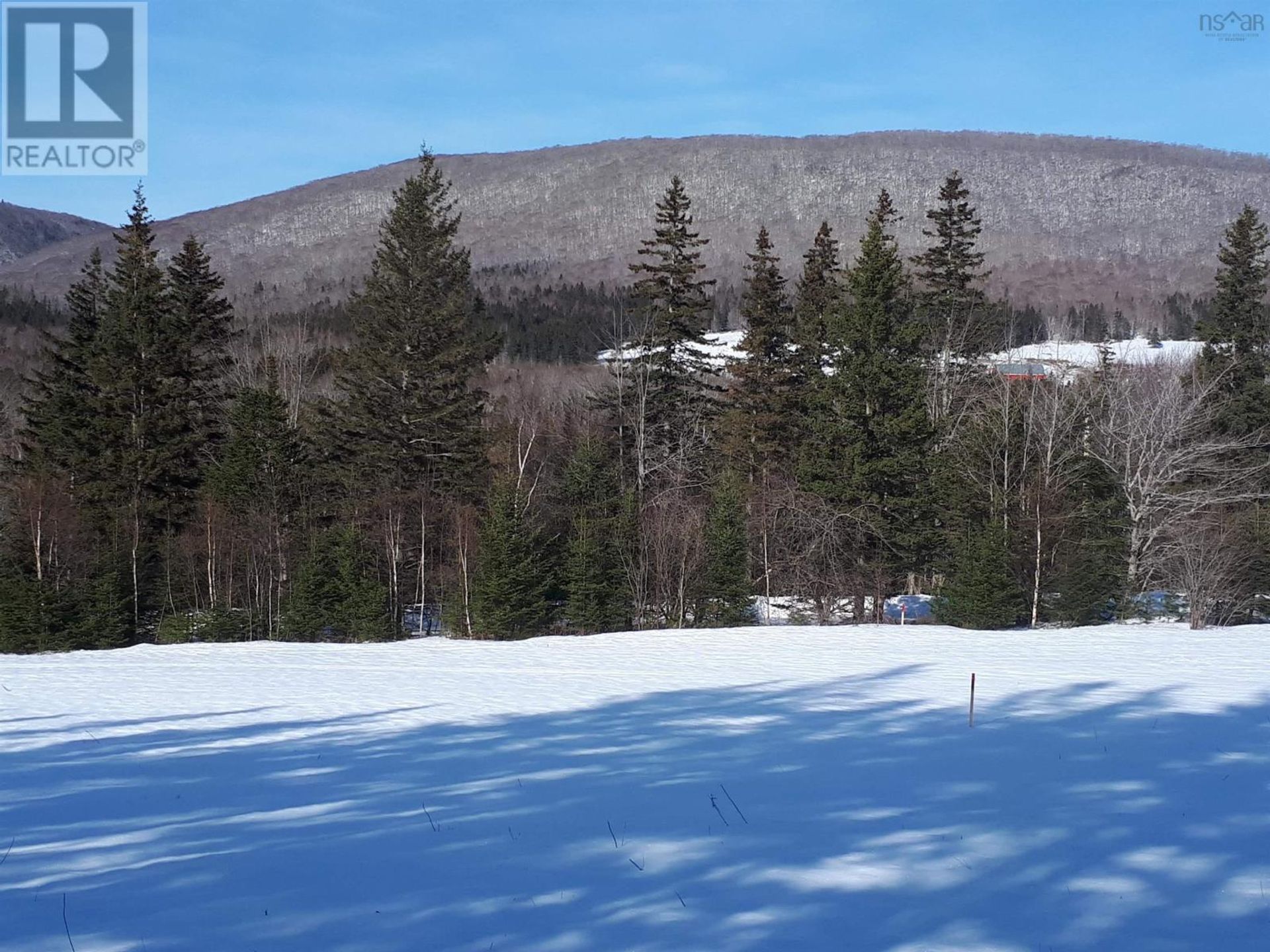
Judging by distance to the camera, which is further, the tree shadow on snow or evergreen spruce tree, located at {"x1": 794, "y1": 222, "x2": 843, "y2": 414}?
evergreen spruce tree, located at {"x1": 794, "y1": 222, "x2": 843, "y2": 414}

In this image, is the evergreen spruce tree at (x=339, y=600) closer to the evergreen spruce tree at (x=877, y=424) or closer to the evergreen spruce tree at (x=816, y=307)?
the evergreen spruce tree at (x=877, y=424)

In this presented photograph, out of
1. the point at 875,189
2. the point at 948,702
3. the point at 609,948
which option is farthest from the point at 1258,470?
the point at 875,189

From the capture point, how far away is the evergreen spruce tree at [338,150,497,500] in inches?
1409

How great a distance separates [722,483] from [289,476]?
16.7 meters

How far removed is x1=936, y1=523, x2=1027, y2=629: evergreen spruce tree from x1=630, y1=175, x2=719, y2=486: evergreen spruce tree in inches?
486

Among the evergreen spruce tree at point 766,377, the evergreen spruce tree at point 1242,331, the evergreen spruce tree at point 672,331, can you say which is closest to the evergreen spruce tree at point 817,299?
the evergreen spruce tree at point 766,377

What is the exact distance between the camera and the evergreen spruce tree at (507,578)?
102ft

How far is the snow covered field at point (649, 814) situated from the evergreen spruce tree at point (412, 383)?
18.6 meters

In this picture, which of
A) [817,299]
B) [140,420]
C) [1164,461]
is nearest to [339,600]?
[140,420]

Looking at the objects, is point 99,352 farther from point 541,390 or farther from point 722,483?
point 541,390

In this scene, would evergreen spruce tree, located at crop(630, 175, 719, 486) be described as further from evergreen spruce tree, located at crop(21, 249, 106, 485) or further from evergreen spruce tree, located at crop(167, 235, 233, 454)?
evergreen spruce tree, located at crop(21, 249, 106, 485)

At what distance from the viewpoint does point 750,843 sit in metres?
8.02

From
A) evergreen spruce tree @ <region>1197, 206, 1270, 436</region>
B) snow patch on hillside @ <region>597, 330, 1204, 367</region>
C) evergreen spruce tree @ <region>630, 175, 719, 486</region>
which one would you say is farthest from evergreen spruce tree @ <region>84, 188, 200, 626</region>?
evergreen spruce tree @ <region>1197, 206, 1270, 436</region>

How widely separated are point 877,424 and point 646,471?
366 inches
